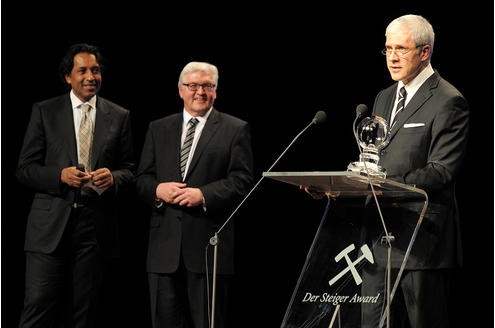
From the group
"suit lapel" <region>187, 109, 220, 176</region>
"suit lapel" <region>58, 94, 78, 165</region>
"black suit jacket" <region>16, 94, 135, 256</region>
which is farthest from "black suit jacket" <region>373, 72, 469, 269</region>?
"suit lapel" <region>58, 94, 78, 165</region>

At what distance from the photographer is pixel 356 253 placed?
336 centimetres

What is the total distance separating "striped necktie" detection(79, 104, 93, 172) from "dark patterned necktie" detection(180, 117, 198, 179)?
504 mm

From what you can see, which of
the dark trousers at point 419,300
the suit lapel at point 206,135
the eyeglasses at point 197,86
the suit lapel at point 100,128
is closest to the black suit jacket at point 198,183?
the suit lapel at point 206,135

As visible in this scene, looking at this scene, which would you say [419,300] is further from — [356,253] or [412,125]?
[412,125]

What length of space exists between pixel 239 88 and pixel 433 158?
2079 millimetres

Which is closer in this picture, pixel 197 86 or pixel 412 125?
pixel 412 125

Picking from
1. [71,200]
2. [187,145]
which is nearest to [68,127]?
[71,200]

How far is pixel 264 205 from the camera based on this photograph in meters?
5.44

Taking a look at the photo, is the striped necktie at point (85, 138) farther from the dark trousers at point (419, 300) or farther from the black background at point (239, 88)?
the dark trousers at point (419, 300)

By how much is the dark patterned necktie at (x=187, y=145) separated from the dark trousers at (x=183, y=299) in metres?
0.52

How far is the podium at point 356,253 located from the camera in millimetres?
3266

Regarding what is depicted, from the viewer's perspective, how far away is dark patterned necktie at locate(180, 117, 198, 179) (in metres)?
4.53

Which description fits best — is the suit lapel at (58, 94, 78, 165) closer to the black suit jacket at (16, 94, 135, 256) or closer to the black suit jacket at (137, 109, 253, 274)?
the black suit jacket at (16, 94, 135, 256)

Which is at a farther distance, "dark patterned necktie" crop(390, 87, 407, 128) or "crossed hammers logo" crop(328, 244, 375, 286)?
"dark patterned necktie" crop(390, 87, 407, 128)
